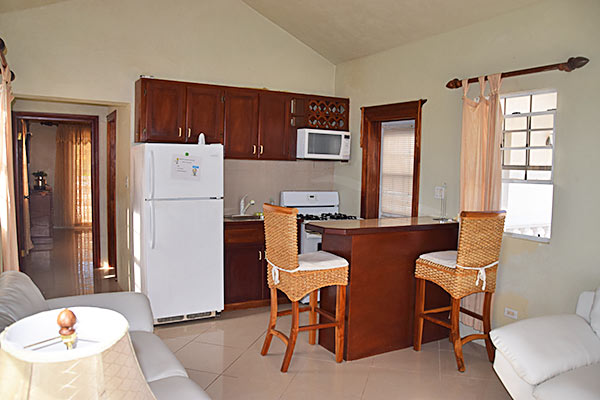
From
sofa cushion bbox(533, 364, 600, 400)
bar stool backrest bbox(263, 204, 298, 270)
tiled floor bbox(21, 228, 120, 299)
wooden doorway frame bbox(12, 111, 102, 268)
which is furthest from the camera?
wooden doorway frame bbox(12, 111, 102, 268)

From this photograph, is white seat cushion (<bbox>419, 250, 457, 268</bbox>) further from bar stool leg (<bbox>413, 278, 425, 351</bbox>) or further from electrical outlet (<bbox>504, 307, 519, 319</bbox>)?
electrical outlet (<bbox>504, 307, 519, 319</bbox>)

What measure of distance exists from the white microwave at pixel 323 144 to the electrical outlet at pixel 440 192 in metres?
1.36

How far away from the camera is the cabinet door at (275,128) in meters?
4.97

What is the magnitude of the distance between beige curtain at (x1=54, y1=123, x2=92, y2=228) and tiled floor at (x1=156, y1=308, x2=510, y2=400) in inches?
284

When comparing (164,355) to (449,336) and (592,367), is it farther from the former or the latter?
(449,336)

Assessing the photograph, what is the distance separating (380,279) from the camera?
3.67 metres

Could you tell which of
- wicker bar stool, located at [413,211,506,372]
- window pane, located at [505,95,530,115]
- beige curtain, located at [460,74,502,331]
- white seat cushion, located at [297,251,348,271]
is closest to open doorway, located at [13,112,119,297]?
white seat cushion, located at [297,251,348,271]

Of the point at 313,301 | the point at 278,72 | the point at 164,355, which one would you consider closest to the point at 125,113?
the point at 278,72

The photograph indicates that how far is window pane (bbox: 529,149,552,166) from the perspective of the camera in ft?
11.5

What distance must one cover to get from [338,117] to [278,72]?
868mm

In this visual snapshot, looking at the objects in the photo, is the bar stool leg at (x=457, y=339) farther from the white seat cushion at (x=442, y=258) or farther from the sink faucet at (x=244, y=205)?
the sink faucet at (x=244, y=205)

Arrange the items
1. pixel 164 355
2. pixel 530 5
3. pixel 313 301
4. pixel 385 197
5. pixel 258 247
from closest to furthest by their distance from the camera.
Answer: pixel 164 355, pixel 530 5, pixel 313 301, pixel 258 247, pixel 385 197

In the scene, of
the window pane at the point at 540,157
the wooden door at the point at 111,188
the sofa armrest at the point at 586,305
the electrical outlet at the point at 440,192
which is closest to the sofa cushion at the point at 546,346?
the sofa armrest at the point at 586,305

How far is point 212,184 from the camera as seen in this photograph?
4.35 meters
